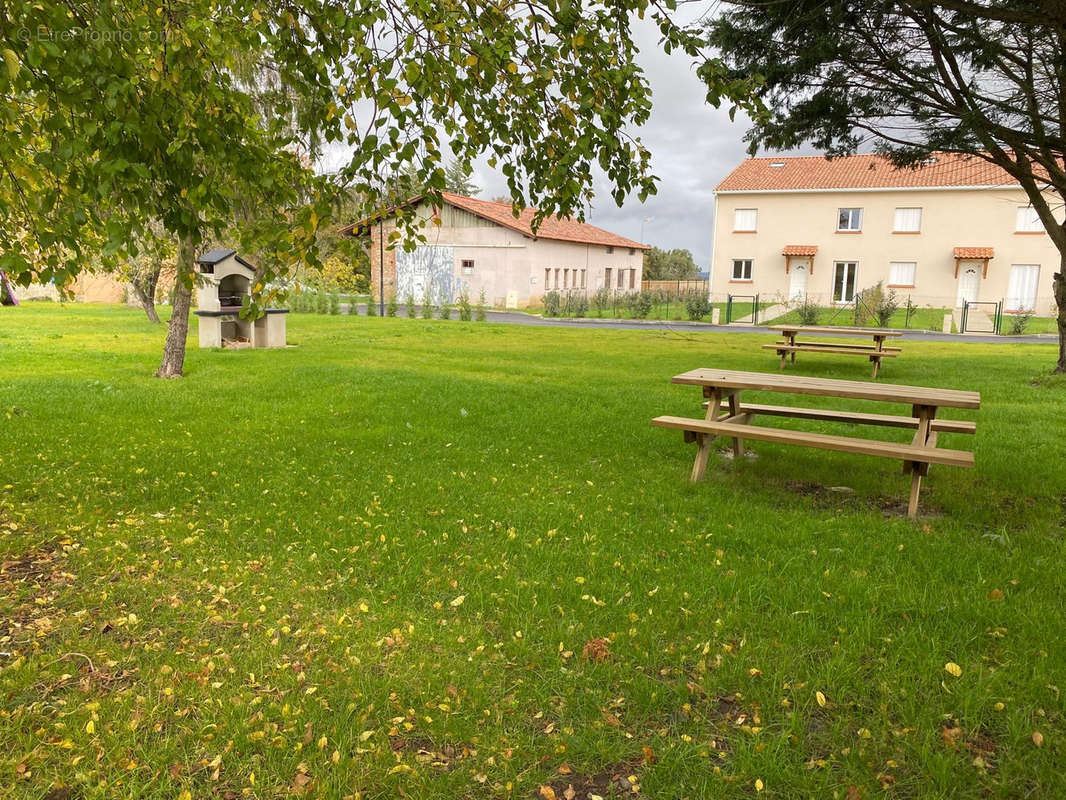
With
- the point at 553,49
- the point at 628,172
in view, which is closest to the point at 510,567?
the point at 628,172

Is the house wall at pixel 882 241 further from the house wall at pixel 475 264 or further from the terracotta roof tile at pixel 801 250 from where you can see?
the house wall at pixel 475 264

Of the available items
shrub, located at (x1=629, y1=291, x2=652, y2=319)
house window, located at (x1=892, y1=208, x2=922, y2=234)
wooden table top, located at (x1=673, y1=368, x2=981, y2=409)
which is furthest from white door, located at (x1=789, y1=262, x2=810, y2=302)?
wooden table top, located at (x1=673, y1=368, x2=981, y2=409)

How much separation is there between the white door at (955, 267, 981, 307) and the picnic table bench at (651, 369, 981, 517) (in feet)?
104

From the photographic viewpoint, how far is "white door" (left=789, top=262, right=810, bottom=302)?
1405 inches

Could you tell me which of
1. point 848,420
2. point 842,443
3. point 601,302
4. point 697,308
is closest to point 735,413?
point 848,420

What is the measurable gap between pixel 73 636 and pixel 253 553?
1130mm

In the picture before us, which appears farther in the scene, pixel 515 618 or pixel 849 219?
pixel 849 219

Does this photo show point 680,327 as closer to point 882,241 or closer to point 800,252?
point 800,252

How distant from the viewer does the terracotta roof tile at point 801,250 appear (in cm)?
3494

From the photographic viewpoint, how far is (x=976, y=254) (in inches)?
1292

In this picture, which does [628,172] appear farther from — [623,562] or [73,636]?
[73,636]

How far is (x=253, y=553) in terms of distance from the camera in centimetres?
453

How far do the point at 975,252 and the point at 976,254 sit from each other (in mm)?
168

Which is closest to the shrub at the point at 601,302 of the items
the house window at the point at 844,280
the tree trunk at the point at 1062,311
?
the house window at the point at 844,280
